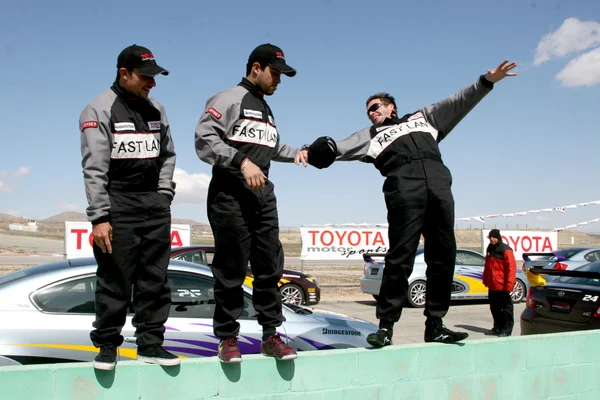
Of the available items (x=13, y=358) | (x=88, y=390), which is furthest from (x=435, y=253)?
(x=13, y=358)

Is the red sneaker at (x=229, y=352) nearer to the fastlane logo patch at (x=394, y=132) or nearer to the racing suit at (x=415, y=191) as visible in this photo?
the racing suit at (x=415, y=191)

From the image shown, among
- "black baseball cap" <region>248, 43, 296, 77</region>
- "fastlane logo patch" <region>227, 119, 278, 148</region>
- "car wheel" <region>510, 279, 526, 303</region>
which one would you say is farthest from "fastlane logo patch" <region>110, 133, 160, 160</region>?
"car wheel" <region>510, 279, 526, 303</region>

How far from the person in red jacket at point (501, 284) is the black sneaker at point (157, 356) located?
714cm

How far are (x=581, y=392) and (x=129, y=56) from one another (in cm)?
396

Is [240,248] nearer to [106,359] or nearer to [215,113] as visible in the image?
[215,113]

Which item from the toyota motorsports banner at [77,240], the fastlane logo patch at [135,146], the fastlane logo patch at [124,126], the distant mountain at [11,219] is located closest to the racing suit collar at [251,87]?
the fastlane logo patch at [135,146]

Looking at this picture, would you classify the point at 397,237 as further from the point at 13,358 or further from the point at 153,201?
the point at 13,358

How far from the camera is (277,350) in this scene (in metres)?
3.24

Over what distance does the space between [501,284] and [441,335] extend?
581 cm

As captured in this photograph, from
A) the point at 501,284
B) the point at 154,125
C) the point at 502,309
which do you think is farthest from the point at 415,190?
the point at 502,309

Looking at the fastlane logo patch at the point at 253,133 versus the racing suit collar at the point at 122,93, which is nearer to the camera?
the racing suit collar at the point at 122,93

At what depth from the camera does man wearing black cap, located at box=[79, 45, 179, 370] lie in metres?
3.05

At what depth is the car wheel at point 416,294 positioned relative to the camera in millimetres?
13243

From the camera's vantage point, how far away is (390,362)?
140 inches
